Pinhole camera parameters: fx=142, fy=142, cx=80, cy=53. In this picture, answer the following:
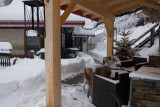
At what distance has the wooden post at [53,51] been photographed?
2842 millimetres

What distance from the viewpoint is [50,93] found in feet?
9.80

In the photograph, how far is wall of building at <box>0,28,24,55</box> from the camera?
11711 mm

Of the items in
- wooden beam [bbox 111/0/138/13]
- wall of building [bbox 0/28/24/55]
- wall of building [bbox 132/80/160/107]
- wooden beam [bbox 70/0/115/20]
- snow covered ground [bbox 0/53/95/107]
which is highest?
wooden beam [bbox 111/0/138/13]

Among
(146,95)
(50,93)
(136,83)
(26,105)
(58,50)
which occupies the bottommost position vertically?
(26,105)

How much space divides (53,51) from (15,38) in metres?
10.2

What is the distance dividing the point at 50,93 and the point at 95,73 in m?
1.19

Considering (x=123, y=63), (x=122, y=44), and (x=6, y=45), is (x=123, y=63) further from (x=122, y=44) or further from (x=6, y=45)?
(x=6, y=45)

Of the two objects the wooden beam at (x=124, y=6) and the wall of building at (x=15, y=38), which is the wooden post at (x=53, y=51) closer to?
the wooden beam at (x=124, y=6)

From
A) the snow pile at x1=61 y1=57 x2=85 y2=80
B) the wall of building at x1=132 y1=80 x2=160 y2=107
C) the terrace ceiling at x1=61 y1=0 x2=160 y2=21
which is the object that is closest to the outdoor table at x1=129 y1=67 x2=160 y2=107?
the wall of building at x1=132 y1=80 x2=160 y2=107

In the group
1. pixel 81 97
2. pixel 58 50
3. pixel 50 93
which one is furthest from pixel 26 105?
pixel 58 50

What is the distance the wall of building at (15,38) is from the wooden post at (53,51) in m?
9.66

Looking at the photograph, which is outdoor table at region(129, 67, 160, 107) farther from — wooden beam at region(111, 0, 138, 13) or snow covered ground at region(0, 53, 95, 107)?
wooden beam at region(111, 0, 138, 13)

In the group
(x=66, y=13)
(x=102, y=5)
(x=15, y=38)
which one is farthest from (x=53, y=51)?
(x=15, y=38)

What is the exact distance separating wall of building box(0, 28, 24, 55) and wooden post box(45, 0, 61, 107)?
9660mm
